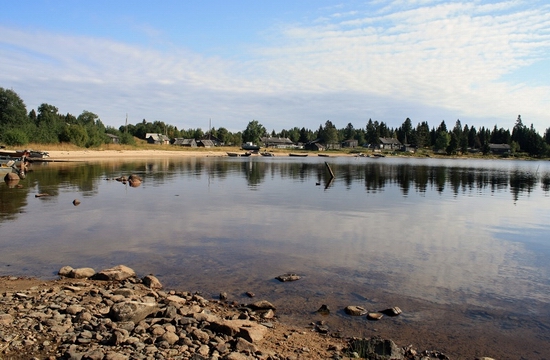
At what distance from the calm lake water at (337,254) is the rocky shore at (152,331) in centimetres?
88

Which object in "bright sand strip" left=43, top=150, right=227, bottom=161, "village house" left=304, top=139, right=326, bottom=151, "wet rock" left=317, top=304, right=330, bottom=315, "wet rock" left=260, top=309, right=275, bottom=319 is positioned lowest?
"wet rock" left=317, top=304, right=330, bottom=315

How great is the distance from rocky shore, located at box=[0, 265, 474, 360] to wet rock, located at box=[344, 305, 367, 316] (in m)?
1.05

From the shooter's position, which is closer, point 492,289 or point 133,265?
point 492,289

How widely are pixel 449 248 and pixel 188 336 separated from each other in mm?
12349

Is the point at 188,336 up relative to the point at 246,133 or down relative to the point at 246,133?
down

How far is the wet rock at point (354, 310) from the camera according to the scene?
9.62 meters

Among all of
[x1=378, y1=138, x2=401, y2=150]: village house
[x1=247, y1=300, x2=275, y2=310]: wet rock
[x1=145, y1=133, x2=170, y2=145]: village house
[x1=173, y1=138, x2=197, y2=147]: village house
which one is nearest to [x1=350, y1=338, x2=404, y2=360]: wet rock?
[x1=247, y1=300, x2=275, y2=310]: wet rock

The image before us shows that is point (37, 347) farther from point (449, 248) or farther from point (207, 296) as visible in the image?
point (449, 248)

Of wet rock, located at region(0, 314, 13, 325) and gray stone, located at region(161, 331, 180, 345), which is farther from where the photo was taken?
wet rock, located at region(0, 314, 13, 325)

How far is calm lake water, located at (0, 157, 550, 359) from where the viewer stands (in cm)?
952

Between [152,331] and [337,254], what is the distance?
345 inches

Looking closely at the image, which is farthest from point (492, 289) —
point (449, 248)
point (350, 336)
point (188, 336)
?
point (188, 336)

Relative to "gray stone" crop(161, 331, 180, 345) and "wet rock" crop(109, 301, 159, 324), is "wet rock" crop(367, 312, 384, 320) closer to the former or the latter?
"gray stone" crop(161, 331, 180, 345)

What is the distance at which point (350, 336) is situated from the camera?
8508mm
